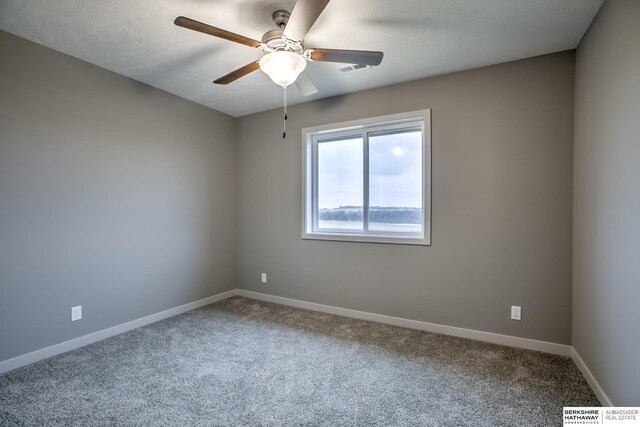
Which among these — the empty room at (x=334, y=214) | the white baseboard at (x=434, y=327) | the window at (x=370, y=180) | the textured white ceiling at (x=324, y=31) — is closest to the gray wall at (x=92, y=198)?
the empty room at (x=334, y=214)

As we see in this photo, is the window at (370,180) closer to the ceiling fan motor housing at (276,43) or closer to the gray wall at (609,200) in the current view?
the gray wall at (609,200)

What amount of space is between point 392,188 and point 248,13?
210 cm

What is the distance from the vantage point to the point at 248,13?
2.02 meters

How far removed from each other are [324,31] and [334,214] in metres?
2.02

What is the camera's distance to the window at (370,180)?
3.15 metres

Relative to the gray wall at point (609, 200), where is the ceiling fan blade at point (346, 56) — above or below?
above

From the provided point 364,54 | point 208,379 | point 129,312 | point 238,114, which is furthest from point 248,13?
point 129,312

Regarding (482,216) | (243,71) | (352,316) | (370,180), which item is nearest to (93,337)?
(352,316)

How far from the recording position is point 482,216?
2.76 meters

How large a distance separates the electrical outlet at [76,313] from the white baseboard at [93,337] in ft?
0.56

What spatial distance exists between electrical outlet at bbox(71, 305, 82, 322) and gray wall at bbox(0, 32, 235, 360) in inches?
1.3

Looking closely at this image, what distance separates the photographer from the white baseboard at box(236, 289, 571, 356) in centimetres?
253

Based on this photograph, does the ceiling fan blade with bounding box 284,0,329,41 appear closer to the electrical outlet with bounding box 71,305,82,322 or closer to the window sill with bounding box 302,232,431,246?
the window sill with bounding box 302,232,431,246

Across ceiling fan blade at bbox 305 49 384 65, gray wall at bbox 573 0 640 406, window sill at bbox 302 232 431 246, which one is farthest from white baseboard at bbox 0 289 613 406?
ceiling fan blade at bbox 305 49 384 65
